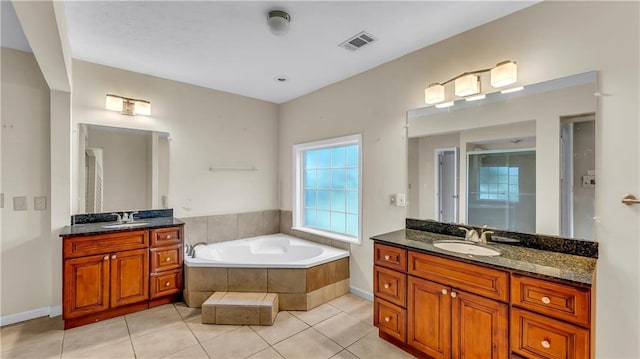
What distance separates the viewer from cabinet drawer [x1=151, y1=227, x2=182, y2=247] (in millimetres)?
2901

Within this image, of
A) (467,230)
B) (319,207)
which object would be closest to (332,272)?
(319,207)

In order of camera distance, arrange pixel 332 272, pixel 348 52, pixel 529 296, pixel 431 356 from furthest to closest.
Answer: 1. pixel 332 272
2. pixel 348 52
3. pixel 431 356
4. pixel 529 296

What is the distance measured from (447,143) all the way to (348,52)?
49.4 inches

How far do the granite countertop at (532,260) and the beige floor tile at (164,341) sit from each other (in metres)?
1.84

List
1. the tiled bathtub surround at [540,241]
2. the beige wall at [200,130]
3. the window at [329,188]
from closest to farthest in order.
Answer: the tiled bathtub surround at [540,241] < the beige wall at [200,130] < the window at [329,188]

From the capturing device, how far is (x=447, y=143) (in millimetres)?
2516

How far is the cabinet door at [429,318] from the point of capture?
1.90 m

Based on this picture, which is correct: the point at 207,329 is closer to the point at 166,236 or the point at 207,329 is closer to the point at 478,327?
the point at 166,236

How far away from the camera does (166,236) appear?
9.77 feet

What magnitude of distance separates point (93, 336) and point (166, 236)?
982 millimetres

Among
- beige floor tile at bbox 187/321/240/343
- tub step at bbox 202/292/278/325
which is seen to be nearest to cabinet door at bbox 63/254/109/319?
beige floor tile at bbox 187/321/240/343

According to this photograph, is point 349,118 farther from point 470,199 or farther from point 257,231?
point 257,231

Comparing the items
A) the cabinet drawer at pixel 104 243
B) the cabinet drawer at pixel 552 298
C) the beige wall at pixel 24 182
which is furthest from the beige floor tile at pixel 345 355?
the beige wall at pixel 24 182

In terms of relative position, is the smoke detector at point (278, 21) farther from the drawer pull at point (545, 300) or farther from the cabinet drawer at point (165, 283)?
the cabinet drawer at point (165, 283)
